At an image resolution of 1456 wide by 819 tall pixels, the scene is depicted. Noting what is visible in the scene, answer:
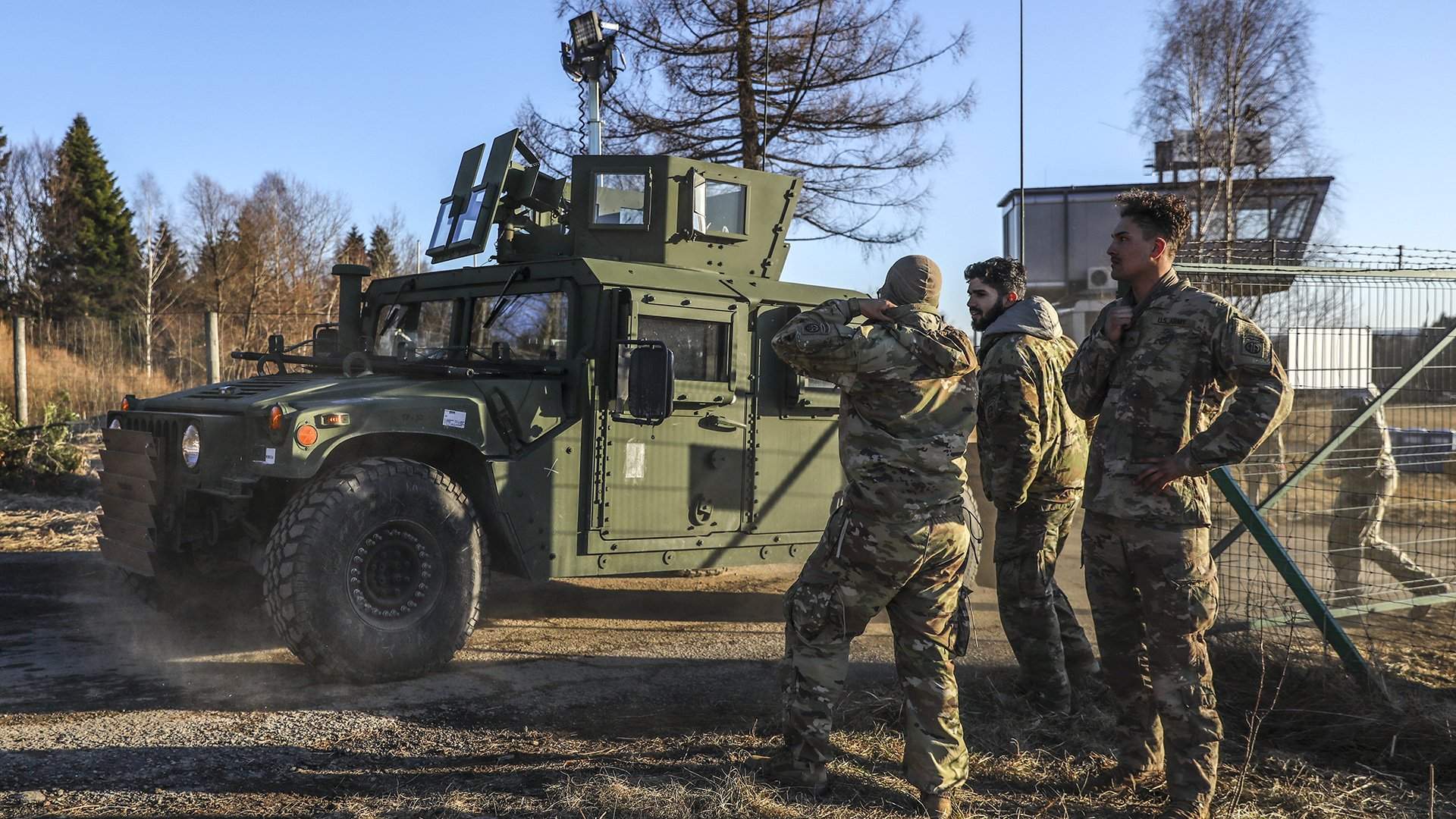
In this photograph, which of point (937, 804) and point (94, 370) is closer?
point (937, 804)

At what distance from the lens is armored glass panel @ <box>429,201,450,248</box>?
20.9 feet

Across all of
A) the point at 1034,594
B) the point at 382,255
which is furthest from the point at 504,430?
the point at 382,255

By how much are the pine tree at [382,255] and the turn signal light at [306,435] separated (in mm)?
28734

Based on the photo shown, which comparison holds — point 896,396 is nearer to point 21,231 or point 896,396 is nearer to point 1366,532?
point 1366,532

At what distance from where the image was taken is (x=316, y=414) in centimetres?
439

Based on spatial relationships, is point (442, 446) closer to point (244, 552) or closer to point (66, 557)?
point (244, 552)

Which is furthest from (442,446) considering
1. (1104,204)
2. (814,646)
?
(1104,204)

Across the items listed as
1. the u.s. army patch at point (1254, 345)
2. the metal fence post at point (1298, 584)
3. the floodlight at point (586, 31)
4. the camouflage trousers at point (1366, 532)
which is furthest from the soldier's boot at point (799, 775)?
the floodlight at point (586, 31)

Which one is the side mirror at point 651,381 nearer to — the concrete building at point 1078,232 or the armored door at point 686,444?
the armored door at point 686,444

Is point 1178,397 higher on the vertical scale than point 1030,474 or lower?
higher

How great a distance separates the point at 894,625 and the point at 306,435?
243 cm

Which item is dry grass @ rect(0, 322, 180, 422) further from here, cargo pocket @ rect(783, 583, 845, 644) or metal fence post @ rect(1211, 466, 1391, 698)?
metal fence post @ rect(1211, 466, 1391, 698)

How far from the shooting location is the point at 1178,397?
3193mm

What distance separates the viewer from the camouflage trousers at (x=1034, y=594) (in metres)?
4.09
